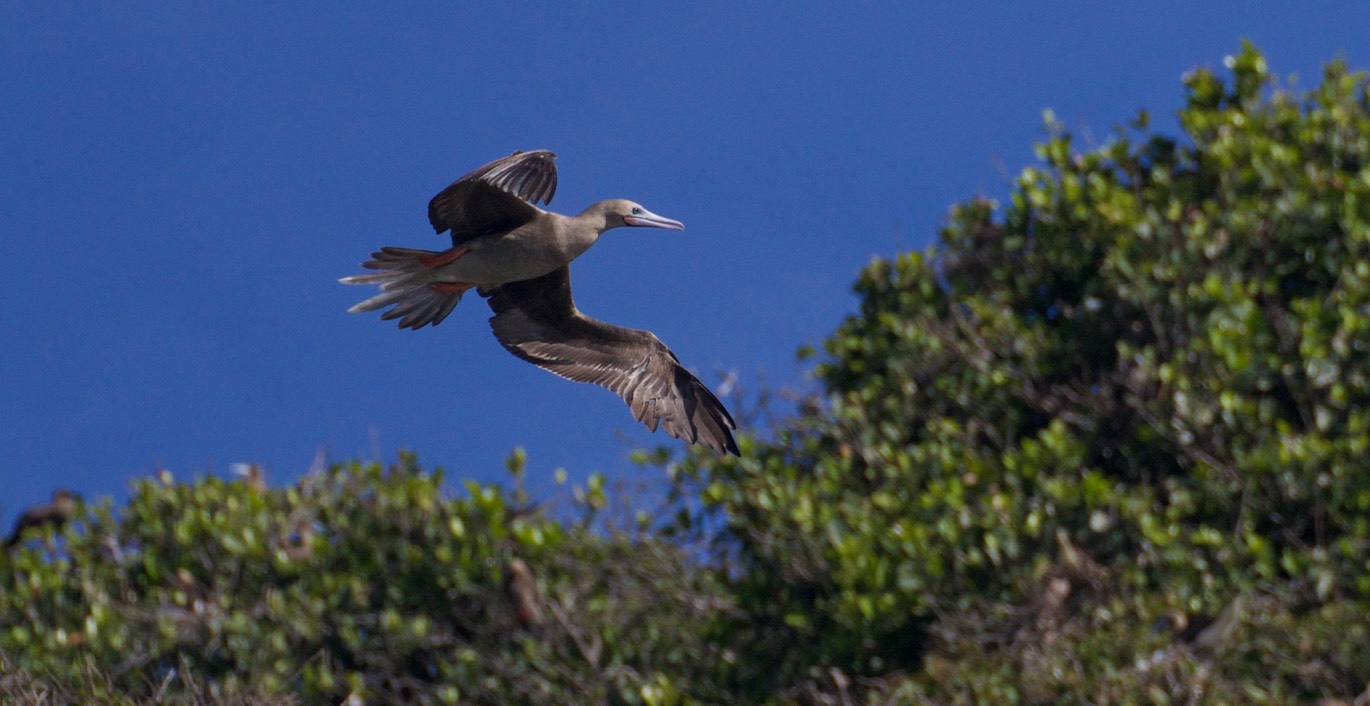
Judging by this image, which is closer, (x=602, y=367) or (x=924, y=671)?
(x=924, y=671)

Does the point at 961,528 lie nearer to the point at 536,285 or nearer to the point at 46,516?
the point at 536,285

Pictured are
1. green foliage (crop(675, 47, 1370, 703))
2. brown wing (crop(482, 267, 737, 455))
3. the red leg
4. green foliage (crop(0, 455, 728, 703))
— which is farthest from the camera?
brown wing (crop(482, 267, 737, 455))

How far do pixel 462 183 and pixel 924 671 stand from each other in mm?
3336

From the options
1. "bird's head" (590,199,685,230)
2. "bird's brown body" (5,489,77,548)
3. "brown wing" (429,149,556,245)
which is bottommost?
"bird's brown body" (5,489,77,548)

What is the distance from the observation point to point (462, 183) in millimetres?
9156

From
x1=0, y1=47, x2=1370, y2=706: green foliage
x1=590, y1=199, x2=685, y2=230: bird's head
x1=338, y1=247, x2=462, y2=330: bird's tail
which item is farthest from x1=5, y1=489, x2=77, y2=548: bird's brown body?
x1=590, y1=199, x2=685, y2=230: bird's head

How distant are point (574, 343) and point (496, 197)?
1409 mm

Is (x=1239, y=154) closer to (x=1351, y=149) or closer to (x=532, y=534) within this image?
(x=1351, y=149)

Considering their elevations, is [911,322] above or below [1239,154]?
below

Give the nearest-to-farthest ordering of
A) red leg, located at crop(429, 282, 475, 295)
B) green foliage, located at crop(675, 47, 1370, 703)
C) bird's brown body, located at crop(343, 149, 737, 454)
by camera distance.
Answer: green foliage, located at crop(675, 47, 1370, 703)
bird's brown body, located at crop(343, 149, 737, 454)
red leg, located at crop(429, 282, 475, 295)

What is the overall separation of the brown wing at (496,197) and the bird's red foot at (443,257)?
15 cm

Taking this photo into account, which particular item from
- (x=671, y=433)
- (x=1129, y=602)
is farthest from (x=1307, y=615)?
(x=671, y=433)

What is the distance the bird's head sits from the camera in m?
10.0

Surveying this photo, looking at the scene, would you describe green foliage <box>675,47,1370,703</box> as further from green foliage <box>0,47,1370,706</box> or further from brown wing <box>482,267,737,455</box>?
brown wing <box>482,267,737,455</box>
